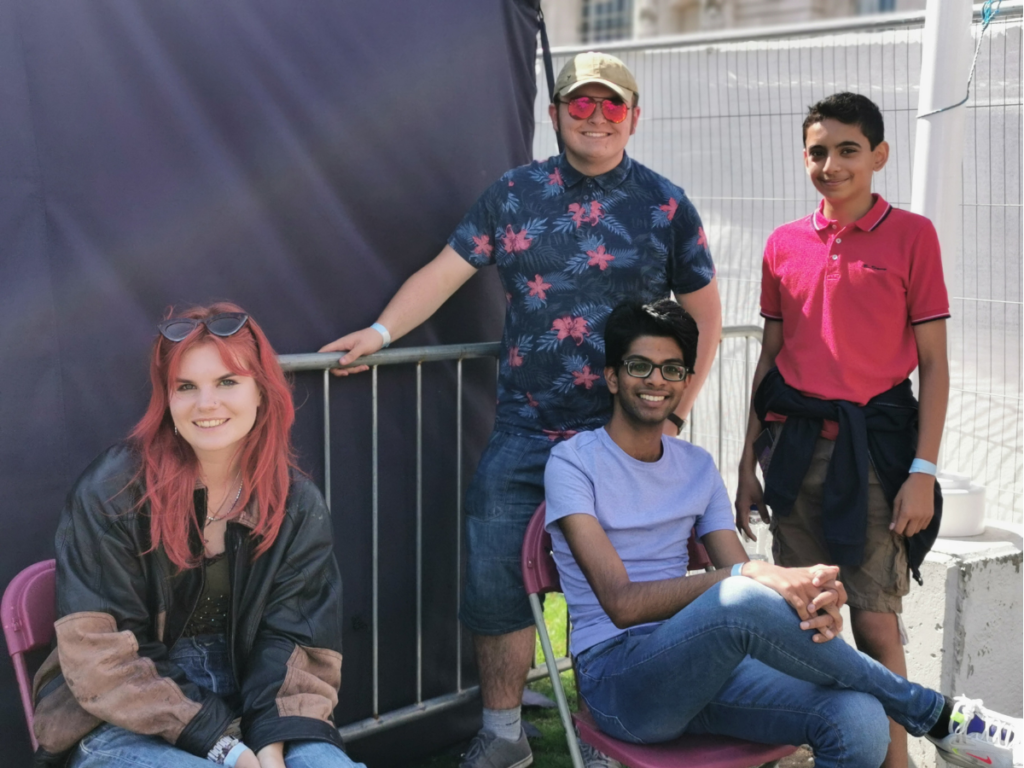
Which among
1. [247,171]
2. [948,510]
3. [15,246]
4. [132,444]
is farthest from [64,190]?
[948,510]

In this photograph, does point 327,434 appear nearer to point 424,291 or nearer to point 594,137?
point 424,291

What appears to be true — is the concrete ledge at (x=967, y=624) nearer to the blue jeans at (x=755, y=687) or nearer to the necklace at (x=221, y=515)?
the blue jeans at (x=755, y=687)

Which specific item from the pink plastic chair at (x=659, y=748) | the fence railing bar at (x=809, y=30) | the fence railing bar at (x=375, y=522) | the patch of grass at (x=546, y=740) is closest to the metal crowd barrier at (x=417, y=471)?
the fence railing bar at (x=375, y=522)

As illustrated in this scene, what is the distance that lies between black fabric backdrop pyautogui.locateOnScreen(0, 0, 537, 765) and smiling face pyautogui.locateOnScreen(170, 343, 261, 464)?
53 centimetres

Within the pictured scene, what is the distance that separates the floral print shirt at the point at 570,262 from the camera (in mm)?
3395

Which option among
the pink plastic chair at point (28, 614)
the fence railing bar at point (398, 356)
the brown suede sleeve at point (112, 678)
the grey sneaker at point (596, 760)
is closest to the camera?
the brown suede sleeve at point (112, 678)

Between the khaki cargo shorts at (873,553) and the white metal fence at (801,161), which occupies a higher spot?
the white metal fence at (801,161)

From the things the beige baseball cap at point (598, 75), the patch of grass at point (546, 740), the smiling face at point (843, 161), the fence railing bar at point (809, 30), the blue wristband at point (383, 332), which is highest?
the fence railing bar at point (809, 30)

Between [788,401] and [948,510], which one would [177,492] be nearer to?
[788,401]

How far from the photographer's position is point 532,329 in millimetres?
3432

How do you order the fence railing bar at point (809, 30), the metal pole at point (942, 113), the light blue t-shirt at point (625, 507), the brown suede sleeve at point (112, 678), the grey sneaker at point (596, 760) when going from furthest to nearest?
the fence railing bar at point (809, 30) < the metal pole at point (942, 113) < the grey sneaker at point (596, 760) < the light blue t-shirt at point (625, 507) < the brown suede sleeve at point (112, 678)

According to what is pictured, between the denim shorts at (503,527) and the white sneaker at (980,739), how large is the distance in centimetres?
128

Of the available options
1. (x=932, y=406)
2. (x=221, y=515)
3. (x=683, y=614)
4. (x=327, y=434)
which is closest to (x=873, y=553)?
(x=932, y=406)

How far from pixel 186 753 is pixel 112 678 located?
9.0 inches
